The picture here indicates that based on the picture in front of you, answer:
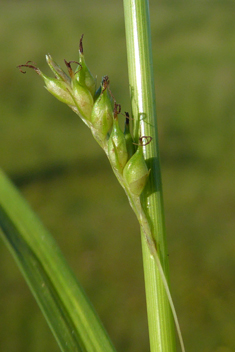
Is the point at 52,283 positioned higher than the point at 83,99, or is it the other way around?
the point at 83,99

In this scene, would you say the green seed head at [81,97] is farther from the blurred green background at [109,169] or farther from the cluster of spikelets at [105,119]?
the blurred green background at [109,169]

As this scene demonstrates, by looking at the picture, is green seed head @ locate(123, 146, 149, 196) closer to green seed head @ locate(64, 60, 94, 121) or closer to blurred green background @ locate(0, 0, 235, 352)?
green seed head @ locate(64, 60, 94, 121)

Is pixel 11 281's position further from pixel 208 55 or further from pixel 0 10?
pixel 208 55

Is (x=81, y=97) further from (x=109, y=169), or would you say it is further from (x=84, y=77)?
(x=109, y=169)

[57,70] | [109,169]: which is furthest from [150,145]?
[109,169]

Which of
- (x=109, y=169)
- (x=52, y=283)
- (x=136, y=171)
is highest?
(x=136, y=171)

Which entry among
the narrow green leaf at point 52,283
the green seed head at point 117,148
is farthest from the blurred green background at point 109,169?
the green seed head at point 117,148
